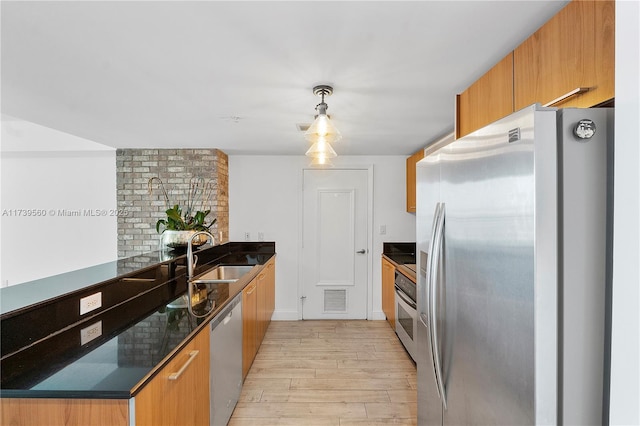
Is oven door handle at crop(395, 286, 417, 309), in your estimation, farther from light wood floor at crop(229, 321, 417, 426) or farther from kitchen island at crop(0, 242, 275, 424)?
kitchen island at crop(0, 242, 275, 424)

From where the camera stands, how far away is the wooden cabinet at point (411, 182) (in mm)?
3804

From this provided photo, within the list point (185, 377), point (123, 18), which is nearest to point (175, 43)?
point (123, 18)

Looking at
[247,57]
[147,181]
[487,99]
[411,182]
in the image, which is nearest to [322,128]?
[247,57]

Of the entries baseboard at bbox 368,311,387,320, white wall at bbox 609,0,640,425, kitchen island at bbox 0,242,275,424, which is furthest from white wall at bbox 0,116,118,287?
white wall at bbox 609,0,640,425

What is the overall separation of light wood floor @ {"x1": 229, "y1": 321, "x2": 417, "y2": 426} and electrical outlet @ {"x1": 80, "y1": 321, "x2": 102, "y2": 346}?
118 cm

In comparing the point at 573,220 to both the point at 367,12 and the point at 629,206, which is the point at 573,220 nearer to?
the point at 629,206

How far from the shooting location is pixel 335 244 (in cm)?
421

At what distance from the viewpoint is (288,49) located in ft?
4.74

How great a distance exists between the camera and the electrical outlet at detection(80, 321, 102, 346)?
129 cm

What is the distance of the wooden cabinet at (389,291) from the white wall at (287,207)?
178mm

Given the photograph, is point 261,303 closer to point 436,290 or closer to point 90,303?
point 90,303

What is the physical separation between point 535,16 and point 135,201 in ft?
13.0

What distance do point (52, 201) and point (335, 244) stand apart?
3715 millimetres

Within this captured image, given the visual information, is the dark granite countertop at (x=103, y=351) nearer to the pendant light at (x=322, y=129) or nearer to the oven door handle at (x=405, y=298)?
the pendant light at (x=322, y=129)
